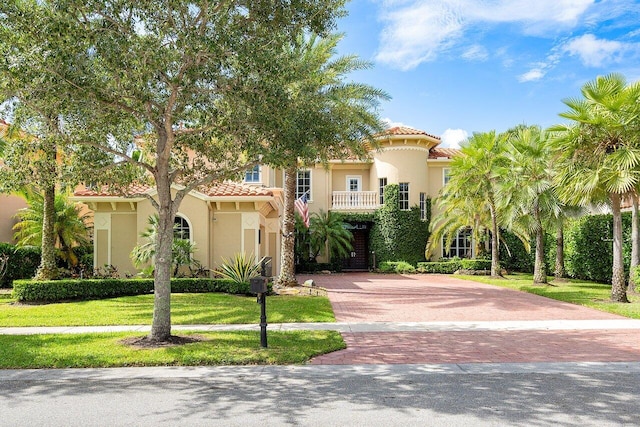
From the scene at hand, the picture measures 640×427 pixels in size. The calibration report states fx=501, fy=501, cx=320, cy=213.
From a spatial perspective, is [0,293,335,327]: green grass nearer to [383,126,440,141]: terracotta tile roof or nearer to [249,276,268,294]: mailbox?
[249,276,268,294]: mailbox

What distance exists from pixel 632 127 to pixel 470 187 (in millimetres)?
10827

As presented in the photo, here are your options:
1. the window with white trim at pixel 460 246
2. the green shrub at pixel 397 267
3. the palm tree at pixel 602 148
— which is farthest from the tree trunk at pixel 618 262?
the window with white trim at pixel 460 246

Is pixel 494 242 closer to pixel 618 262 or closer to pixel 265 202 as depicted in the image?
pixel 618 262

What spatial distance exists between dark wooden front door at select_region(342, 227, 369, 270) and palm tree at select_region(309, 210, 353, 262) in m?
3.10

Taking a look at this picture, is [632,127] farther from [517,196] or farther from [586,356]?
[586,356]

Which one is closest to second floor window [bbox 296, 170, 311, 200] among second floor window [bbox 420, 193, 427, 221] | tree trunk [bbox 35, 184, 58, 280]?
second floor window [bbox 420, 193, 427, 221]

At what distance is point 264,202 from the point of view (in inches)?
758

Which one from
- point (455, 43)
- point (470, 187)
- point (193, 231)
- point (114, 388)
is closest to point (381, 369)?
point (114, 388)

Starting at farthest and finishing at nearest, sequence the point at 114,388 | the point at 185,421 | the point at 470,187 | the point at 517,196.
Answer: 1. the point at 470,187
2. the point at 517,196
3. the point at 114,388
4. the point at 185,421

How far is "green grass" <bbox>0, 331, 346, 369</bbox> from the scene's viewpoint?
308 inches

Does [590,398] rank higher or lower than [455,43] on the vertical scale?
lower

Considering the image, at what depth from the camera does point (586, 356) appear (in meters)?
8.30

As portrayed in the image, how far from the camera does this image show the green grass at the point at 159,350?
308 inches

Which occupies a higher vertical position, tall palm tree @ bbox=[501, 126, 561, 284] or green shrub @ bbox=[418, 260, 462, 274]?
tall palm tree @ bbox=[501, 126, 561, 284]
